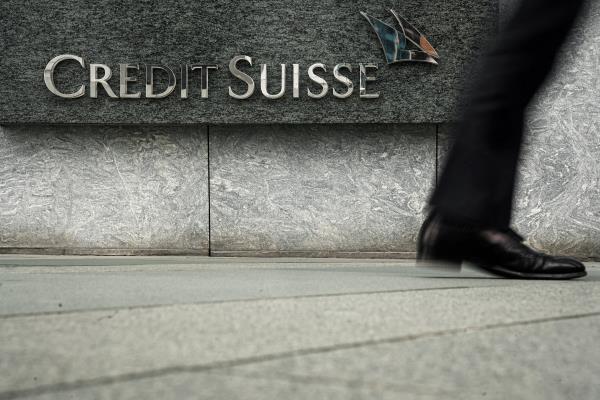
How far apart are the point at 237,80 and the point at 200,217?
1168 millimetres

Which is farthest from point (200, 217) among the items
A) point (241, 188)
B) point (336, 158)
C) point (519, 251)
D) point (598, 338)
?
point (598, 338)

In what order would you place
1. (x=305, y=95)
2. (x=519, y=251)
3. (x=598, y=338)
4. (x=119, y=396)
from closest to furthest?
(x=119, y=396)
(x=598, y=338)
(x=519, y=251)
(x=305, y=95)

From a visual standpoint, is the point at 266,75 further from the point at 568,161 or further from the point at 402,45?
the point at 568,161

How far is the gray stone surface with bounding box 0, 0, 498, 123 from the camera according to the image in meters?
5.57

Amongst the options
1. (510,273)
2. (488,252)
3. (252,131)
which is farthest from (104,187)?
(488,252)

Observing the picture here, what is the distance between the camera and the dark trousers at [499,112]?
1524 mm

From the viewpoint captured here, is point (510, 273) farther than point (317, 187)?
No

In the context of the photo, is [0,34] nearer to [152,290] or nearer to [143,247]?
[143,247]

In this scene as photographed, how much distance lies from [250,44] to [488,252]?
4.04 metres

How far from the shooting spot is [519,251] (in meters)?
2.08

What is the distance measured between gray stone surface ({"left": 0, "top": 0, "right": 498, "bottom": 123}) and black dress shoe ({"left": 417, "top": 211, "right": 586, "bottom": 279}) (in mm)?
3488

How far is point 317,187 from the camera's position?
581 centimetres

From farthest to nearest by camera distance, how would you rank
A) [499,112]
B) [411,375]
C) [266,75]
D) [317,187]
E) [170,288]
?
[317,187], [266,75], [170,288], [499,112], [411,375]

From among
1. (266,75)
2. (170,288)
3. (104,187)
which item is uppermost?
(266,75)
